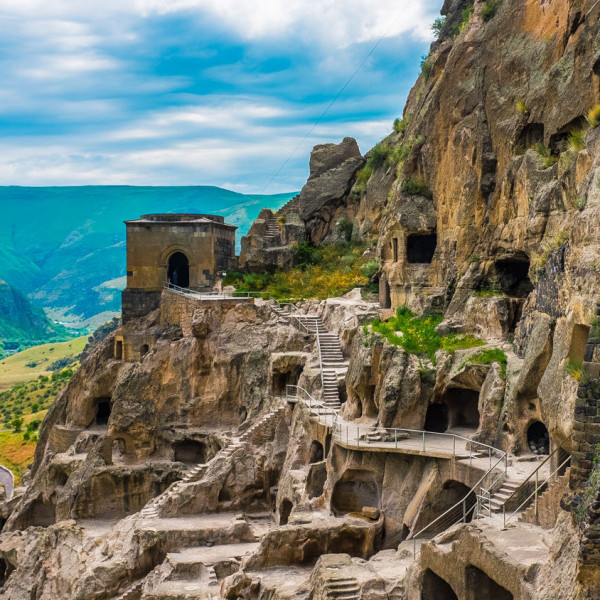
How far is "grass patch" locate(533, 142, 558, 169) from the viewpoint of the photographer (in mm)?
25422

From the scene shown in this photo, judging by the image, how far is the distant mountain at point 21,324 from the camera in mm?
133375

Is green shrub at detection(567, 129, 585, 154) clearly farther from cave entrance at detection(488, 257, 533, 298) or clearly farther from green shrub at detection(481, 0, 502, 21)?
green shrub at detection(481, 0, 502, 21)

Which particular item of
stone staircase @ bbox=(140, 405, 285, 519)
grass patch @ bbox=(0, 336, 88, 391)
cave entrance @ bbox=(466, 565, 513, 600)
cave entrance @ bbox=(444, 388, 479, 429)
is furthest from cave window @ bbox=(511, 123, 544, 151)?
grass patch @ bbox=(0, 336, 88, 391)

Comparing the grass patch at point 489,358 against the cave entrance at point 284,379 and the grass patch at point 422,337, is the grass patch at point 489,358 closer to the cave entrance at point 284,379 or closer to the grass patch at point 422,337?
the grass patch at point 422,337

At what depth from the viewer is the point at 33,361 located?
360 ft

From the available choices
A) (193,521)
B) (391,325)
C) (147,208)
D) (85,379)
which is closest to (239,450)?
(193,521)

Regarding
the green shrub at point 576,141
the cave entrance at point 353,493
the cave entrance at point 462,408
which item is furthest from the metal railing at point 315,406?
the green shrub at point 576,141

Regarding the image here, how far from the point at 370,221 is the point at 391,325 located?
16.4 m

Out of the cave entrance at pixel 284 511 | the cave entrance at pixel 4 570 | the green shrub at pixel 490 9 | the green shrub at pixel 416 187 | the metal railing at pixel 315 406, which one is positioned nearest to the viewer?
the metal railing at pixel 315 406

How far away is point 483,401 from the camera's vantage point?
2377 cm

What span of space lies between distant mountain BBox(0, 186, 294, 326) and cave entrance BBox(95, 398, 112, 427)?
10580 centimetres

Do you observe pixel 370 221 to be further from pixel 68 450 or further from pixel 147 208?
pixel 147 208

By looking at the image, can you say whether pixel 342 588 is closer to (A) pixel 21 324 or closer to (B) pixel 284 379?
A: (B) pixel 284 379

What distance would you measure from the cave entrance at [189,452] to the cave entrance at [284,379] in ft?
20.0
